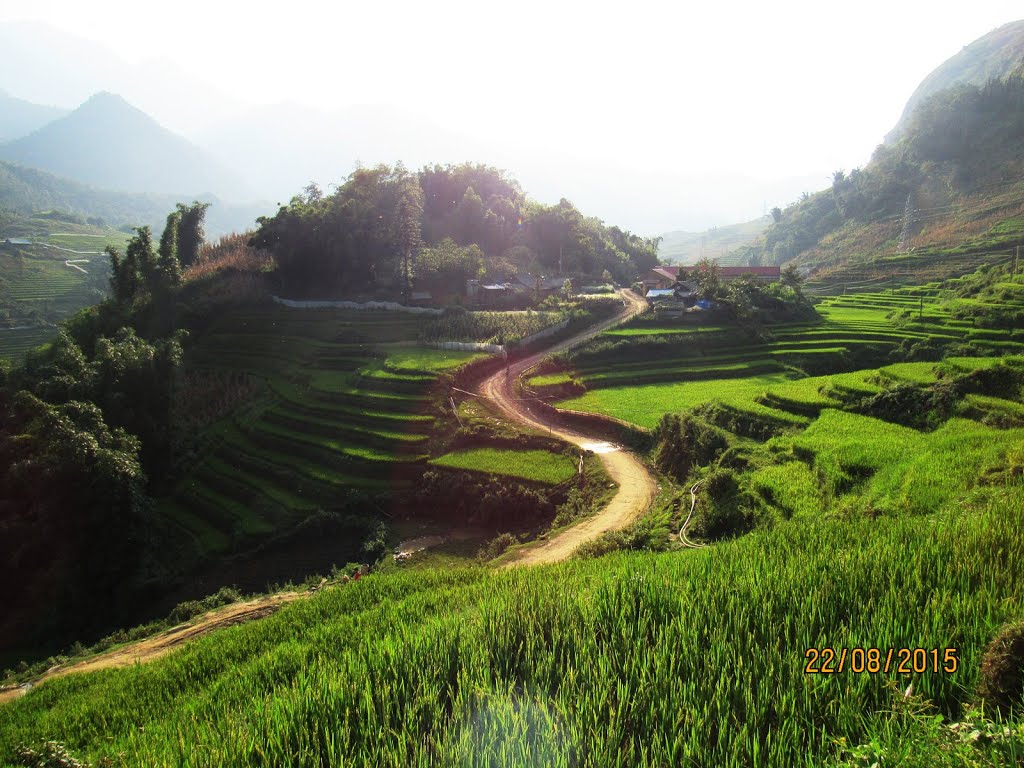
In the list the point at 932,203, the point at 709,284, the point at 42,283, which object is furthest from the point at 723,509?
the point at 42,283

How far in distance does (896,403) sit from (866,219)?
89.1 metres

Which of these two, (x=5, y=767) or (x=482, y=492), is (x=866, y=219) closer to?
(x=482, y=492)

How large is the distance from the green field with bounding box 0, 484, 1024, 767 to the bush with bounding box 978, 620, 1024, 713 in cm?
16

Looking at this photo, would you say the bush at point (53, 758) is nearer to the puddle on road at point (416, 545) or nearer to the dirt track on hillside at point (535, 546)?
the dirt track on hillside at point (535, 546)

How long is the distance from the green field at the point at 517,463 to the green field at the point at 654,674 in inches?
543

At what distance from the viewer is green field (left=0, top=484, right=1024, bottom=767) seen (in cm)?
435

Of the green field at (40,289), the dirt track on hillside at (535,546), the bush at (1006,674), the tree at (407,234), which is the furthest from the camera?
the green field at (40,289)

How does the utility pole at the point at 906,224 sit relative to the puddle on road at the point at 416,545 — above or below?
above

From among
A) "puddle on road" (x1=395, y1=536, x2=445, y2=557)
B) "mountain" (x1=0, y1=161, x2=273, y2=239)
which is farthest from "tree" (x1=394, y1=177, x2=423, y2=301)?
"mountain" (x1=0, y1=161, x2=273, y2=239)

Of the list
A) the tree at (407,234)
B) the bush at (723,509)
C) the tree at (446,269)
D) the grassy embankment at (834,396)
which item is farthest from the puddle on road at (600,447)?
the tree at (446,269)

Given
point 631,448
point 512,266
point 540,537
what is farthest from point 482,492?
point 512,266

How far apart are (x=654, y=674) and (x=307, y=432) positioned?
84.9ft
